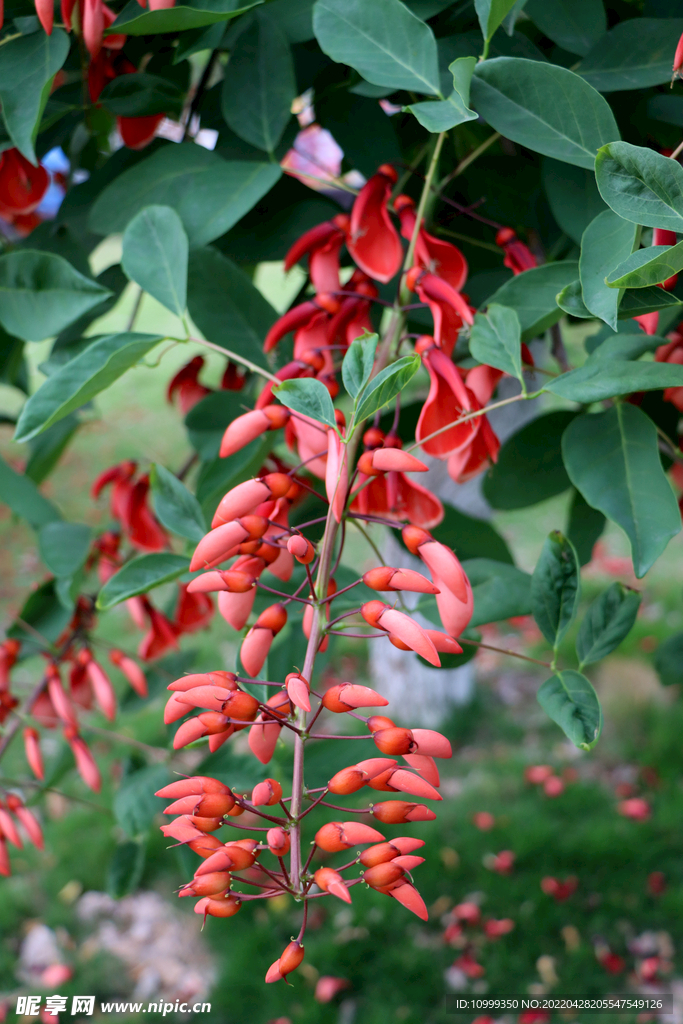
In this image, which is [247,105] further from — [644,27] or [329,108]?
[644,27]

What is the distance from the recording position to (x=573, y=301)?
346 millimetres

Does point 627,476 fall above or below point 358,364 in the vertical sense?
below

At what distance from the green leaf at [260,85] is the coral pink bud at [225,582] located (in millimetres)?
286

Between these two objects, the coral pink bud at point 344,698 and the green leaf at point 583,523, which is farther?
the green leaf at point 583,523

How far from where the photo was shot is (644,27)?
1.36 feet

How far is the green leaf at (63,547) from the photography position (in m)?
0.58

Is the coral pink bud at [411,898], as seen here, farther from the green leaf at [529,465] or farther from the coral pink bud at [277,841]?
the green leaf at [529,465]

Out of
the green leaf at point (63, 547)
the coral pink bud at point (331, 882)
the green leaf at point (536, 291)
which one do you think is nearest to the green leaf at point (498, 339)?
the green leaf at point (536, 291)

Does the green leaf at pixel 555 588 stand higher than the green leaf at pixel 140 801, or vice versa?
the green leaf at pixel 555 588

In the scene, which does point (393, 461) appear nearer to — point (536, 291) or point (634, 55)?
point (536, 291)

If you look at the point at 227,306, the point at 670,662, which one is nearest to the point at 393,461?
the point at 227,306

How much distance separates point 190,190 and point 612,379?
0.27 meters

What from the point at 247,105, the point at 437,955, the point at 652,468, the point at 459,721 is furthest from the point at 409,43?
the point at 459,721

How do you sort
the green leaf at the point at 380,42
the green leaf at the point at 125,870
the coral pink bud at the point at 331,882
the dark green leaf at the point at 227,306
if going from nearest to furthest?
1. the coral pink bud at the point at 331,882
2. the green leaf at the point at 380,42
3. the dark green leaf at the point at 227,306
4. the green leaf at the point at 125,870
